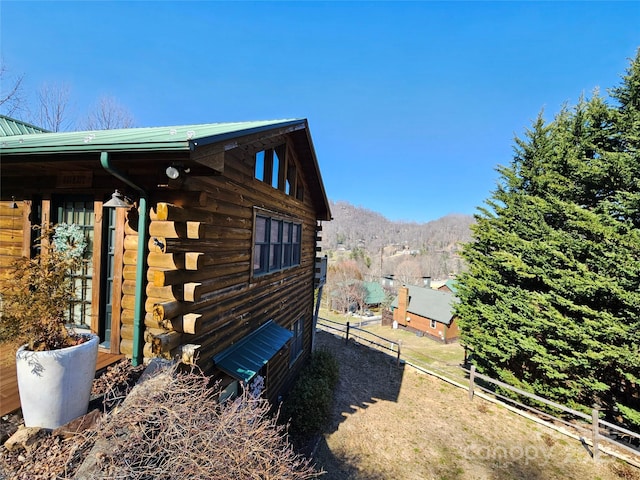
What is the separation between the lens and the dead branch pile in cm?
236

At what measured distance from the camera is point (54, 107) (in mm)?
17672

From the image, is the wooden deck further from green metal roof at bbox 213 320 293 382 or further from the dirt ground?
the dirt ground

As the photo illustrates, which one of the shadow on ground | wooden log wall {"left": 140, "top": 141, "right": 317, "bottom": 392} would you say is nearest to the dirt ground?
the shadow on ground

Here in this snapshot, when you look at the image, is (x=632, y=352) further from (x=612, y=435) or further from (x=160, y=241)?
(x=160, y=241)

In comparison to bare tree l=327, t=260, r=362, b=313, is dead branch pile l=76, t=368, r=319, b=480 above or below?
above

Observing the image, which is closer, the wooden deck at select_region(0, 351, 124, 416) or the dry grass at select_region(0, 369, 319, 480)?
the dry grass at select_region(0, 369, 319, 480)

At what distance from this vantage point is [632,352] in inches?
317

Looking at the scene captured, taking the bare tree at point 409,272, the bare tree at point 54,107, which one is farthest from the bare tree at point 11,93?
the bare tree at point 409,272

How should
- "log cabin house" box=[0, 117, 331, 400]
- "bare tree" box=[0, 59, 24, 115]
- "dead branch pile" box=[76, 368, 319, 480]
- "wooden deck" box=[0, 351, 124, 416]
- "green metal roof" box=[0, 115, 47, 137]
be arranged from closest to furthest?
1. "dead branch pile" box=[76, 368, 319, 480]
2. "wooden deck" box=[0, 351, 124, 416]
3. "log cabin house" box=[0, 117, 331, 400]
4. "green metal roof" box=[0, 115, 47, 137]
5. "bare tree" box=[0, 59, 24, 115]

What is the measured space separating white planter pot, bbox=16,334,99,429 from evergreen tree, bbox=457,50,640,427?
490 inches

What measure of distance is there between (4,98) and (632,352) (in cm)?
2696

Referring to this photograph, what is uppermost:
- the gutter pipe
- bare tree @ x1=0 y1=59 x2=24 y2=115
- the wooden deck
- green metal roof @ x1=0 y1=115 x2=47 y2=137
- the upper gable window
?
bare tree @ x1=0 y1=59 x2=24 y2=115

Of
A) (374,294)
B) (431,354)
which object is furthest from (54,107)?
(374,294)

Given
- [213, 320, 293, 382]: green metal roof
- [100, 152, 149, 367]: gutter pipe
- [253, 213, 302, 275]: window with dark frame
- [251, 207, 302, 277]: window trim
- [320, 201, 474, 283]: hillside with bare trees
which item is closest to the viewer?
[100, 152, 149, 367]: gutter pipe
